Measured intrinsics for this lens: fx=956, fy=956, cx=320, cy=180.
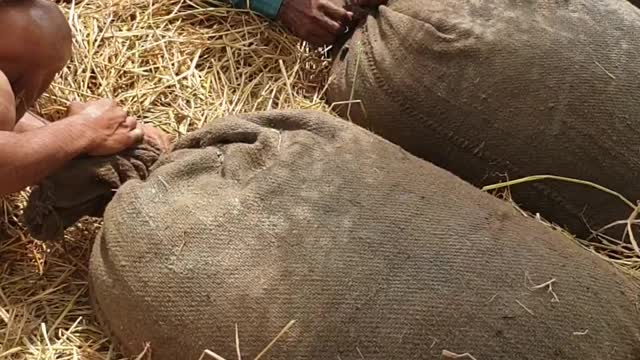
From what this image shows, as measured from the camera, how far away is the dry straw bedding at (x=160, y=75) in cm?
173

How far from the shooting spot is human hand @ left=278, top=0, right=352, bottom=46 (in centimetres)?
205

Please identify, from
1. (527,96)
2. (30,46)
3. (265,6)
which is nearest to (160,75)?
(265,6)

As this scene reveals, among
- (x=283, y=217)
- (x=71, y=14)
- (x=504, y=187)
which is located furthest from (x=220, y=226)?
(x=71, y=14)

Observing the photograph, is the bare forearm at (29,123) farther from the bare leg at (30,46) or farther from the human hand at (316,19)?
the human hand at (316,19)

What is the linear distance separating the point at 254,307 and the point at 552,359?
0.42 metres

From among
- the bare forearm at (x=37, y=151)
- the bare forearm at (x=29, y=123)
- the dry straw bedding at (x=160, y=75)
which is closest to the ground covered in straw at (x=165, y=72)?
the dry straw bedding at (x=160, y=75)

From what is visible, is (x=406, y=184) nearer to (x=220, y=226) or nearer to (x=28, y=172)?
(x=220, y=226)

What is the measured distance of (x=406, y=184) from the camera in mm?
1489

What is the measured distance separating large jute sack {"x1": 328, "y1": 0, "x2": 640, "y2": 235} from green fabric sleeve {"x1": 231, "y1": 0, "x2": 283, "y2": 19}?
418 millimetres

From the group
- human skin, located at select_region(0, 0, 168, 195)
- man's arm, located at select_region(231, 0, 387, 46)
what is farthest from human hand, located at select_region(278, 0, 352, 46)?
human skin, located at select_region(0, 0, 168, 195)

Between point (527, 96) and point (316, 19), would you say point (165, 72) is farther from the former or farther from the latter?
point (527, 96)

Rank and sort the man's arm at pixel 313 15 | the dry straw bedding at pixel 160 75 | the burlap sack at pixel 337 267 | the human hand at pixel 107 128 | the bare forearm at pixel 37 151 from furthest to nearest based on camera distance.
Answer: the man's arm at pixel 313 15 → the dry straw bedding at pixel 160 75 → the human hand at pixel 107 128 → the bare forearm at pixel 37 151 → the burlap sack at pixel 337 267

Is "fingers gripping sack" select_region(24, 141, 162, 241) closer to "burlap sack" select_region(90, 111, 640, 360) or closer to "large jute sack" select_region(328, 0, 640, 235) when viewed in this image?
"burlap sack" select_region(90, 111, 640, 360)

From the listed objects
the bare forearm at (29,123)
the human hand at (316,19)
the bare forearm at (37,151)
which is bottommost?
the bare forearm at (29,123)
